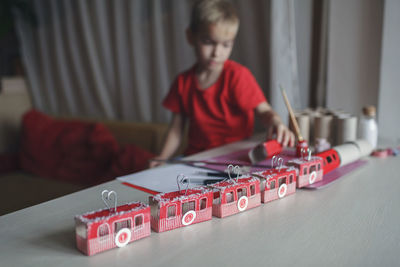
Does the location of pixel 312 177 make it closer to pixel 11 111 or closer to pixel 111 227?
pixel 111 227

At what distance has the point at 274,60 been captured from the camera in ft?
4.84

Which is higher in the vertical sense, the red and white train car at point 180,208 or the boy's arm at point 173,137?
the red and white train car at point 180,208

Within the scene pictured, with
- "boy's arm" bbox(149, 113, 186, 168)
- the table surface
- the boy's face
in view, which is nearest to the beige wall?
"boy's arm" bbox(149, 113, 186, 168)

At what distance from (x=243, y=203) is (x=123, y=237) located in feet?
0.70

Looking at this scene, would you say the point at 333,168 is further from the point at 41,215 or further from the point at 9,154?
the point at 9,154

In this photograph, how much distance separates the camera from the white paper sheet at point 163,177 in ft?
2.34

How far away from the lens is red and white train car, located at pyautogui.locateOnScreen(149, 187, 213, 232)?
0.52m

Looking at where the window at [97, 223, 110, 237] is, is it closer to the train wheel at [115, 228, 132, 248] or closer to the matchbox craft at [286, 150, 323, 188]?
the train wheel at [115, 228, 132, 248]

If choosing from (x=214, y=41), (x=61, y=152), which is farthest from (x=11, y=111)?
(x=214, y=41)

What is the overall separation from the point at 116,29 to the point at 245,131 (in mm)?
1183

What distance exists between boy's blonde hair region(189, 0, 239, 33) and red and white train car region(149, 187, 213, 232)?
71 centimetres

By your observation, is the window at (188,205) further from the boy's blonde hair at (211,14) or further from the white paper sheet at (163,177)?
the boy's blonde hair at (211,14)

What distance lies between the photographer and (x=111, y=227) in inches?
18.1

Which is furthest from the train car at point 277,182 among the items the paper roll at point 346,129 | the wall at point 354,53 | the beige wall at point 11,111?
the beige wall at point 11,111
